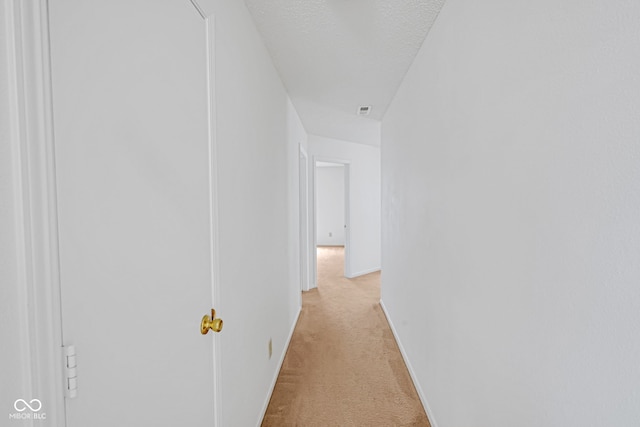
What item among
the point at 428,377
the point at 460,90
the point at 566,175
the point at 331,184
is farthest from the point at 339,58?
the point at 331,184

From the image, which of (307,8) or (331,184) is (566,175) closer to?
(307,8)

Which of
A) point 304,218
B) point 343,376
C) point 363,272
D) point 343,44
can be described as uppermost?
→ point 343,44

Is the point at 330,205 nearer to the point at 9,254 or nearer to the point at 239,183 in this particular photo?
the point at 239,183

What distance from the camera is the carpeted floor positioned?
192 centimetres

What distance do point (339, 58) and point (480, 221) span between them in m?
1.61

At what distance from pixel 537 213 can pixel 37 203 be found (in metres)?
1.14

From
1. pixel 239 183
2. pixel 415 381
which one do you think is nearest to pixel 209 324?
pixel 239 183

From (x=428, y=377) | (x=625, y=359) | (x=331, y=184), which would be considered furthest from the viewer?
(x=331, y=184)

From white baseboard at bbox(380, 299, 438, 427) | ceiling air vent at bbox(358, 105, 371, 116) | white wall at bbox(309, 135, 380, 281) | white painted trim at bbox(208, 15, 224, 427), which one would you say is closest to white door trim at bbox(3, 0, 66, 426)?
white painted trim at bbox(208, 15, 224, 427)

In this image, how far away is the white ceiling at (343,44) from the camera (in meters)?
1.61

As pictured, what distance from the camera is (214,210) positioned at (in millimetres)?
1156

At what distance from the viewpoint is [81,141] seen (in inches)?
23.4

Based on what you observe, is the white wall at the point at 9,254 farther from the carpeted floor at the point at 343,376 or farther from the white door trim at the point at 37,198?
the carpeted floor at the point at 343,376

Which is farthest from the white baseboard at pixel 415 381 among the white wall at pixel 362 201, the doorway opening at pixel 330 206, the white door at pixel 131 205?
the doorway opening at pixel 330 206
